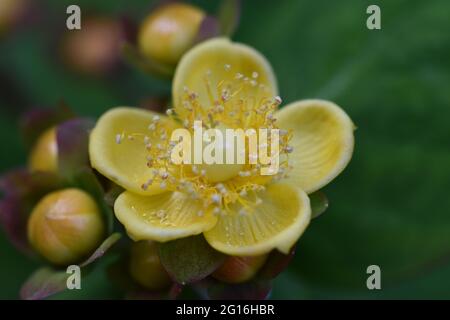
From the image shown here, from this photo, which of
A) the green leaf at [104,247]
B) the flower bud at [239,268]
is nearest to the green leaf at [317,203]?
the flower bud at [239,268]

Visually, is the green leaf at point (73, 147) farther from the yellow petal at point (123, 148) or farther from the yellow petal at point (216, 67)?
the yellow petal at point (216, 67)

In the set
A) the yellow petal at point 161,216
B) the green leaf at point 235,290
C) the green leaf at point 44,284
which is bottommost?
the green leaf at point 235,290

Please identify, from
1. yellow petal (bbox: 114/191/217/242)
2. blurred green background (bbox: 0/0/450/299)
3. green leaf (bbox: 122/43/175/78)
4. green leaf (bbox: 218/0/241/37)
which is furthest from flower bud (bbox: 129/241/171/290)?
green leaf (bbox: 218/0/241/37)

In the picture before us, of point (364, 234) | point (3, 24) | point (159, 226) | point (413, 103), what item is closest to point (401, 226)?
point (364, 234)

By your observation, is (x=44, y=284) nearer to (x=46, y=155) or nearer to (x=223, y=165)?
(x=46, y=155)

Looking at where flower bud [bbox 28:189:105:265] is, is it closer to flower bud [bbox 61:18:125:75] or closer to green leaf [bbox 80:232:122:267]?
green leaf [bbox 80:232:122:267]

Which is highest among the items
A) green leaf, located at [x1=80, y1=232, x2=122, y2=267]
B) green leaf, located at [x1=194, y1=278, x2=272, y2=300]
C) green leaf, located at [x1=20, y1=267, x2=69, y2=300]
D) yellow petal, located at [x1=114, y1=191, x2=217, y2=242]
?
yellow petal, located at [x1=114, y1=191, x2=217, y2=242]

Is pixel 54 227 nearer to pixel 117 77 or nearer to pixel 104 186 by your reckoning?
pixel 104 186
